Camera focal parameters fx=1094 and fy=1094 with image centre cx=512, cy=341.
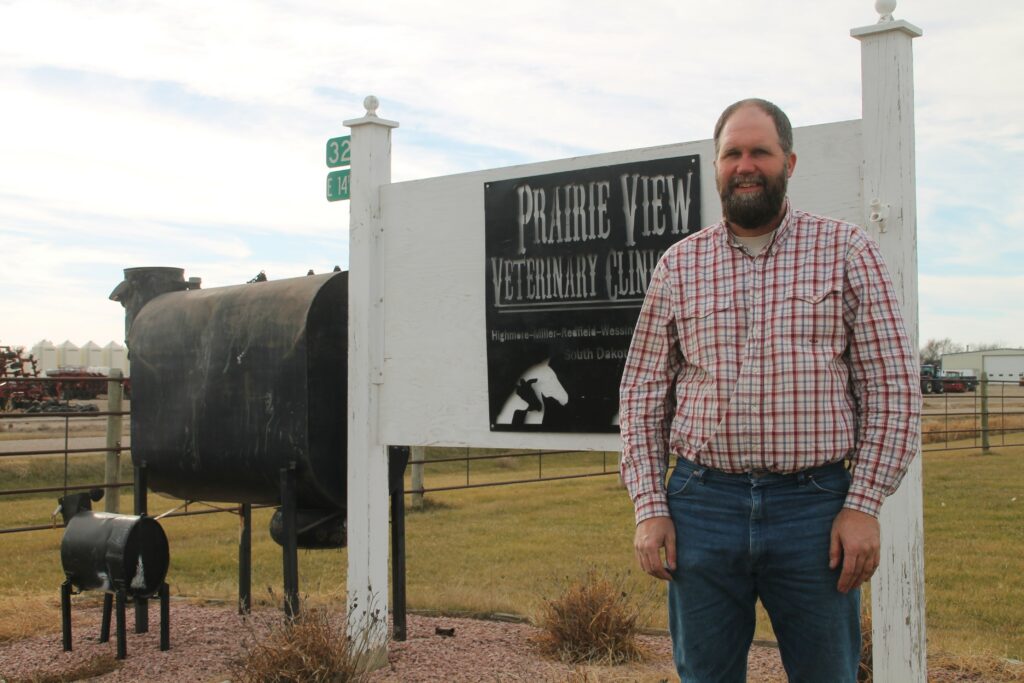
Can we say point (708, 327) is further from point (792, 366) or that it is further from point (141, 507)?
point (141, 507)

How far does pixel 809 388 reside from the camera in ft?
8.19

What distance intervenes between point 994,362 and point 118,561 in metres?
73.4

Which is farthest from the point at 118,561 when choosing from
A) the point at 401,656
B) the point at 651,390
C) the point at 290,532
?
the point at 651,390

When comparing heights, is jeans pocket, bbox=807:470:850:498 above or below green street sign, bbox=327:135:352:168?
below

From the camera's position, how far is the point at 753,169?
8.48 feet

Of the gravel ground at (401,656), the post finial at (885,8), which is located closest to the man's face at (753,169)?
the post finial at (885,8)

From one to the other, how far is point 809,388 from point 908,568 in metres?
1.78

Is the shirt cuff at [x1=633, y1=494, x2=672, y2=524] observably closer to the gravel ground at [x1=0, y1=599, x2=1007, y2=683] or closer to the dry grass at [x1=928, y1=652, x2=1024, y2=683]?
the gravel ground at [x1=0, y1=599, x2=1007, y2=683]

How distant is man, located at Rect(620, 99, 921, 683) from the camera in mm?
2467

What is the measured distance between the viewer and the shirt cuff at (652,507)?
261 centimetres

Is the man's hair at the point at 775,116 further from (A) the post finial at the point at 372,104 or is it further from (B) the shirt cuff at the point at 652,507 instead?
(A) the post finial at the point at 372,104

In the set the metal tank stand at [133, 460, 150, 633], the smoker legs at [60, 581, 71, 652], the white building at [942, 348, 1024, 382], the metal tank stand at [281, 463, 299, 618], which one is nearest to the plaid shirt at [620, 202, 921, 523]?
the metal tank stand at [281, 463, 299, 618]

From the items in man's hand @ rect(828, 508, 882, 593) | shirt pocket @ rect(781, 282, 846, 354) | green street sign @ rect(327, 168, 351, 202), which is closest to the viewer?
man's hand @ rect(828, 508, 882, 593)

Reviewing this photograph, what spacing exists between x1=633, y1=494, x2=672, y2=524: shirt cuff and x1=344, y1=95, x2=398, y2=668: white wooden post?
304 centimetres
